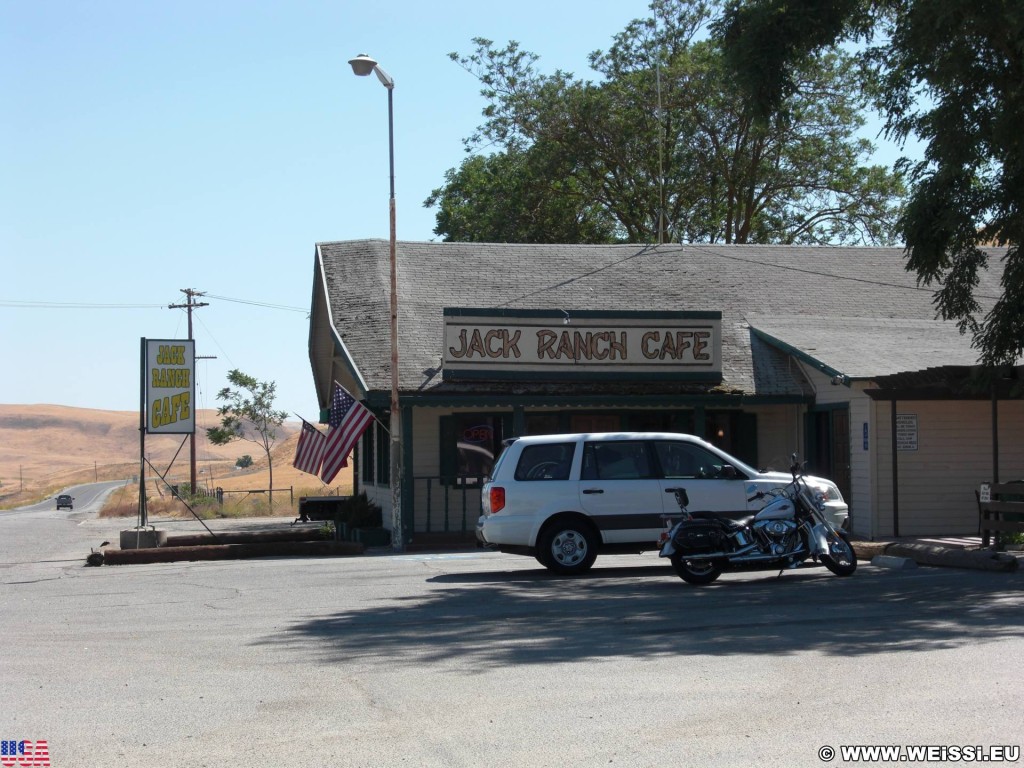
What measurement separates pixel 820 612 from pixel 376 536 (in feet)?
39.7

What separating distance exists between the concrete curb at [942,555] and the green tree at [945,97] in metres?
2.82


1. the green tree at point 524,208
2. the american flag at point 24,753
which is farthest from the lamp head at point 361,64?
the green tree at point 524,208

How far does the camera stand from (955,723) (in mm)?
6801

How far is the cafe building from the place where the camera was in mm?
20469

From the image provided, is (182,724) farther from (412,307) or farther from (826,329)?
(826,329)

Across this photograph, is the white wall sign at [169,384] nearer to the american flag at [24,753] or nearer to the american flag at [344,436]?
the american flag at [344,436]

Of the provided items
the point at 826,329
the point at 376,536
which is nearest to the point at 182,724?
the point at 376,536

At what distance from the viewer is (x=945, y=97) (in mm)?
15492

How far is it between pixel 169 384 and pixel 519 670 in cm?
1505

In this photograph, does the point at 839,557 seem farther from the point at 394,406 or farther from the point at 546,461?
the point at 394,406

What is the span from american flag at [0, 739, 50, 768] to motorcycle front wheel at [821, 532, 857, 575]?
9456 mm

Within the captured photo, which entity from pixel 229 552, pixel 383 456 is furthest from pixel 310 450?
pixel 229 552

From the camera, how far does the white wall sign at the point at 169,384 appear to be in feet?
72.0

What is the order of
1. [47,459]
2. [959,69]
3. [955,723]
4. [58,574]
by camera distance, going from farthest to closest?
[47,459]
[58,574]
[959,69]
[955,723]
